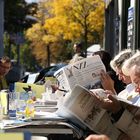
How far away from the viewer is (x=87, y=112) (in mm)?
3990

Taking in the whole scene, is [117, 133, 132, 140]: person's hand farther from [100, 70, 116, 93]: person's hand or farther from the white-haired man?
[100, 70, 116, 93]: person's hand

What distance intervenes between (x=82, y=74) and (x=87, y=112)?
1333 millimetres

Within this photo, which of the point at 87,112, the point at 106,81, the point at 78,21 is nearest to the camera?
the point at 87,112

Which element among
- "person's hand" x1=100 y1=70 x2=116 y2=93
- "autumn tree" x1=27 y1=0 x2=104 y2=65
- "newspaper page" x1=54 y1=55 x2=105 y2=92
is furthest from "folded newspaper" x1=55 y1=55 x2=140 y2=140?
"autumn tree" x1=27 y1=0 x2=104 y2=65

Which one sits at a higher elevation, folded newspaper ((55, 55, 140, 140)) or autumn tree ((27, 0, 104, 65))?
autumn tree ((27, 0, 104, 65))

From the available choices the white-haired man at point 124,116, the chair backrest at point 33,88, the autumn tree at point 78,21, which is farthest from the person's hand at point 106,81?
the autumn tree at point 78,21

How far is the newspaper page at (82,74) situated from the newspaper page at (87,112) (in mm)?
1067

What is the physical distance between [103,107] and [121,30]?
7.72m

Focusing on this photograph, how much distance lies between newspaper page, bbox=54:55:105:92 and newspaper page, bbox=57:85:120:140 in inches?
42.0

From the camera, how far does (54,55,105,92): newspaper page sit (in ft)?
17.1

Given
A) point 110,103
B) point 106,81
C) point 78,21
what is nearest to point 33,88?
point 106,81

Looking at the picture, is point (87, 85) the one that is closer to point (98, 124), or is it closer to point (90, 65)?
point (90, 65)

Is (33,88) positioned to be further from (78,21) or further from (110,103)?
(78,21)

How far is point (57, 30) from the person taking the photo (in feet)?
112
